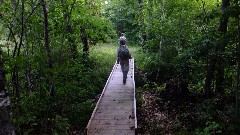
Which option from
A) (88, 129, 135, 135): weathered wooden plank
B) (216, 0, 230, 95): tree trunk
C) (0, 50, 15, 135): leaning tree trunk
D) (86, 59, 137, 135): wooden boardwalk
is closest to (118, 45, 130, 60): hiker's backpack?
(86, 59, 137, 135): wooden boardwalk

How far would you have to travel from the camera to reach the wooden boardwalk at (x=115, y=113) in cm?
762

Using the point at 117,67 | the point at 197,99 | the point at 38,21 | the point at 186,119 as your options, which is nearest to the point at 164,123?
the point at 186,119

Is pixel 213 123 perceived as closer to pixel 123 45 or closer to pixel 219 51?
pixel 219 51

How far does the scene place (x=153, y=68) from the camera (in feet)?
47.0

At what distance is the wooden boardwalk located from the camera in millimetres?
7625

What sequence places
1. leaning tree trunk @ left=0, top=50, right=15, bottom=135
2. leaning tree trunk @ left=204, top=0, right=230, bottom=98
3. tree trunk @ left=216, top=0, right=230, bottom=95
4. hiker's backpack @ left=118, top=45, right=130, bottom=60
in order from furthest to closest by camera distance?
hiker's backpack @ left=118, top=45, right=130, bottom=60 → leaning tree trunk @ left=204, top=0, right=230, bottom=98 → tree trunk @ left=216, top=0, right=230, bottom=95 → leaning tree trunk @ left=0, top=50, right=15, bottom=135

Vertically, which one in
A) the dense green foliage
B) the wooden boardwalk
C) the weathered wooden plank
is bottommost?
the weathered wooden plank

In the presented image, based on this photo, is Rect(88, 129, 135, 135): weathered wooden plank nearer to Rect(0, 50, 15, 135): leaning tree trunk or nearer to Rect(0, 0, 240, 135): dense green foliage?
Rect(0, 0, 240, 135): dense green foliage

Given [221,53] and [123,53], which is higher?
[221,53]

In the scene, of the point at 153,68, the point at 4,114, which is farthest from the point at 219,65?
the point at 153,68

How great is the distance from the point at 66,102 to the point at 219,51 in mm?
5797

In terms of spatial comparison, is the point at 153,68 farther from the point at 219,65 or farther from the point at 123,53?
the point at 219,65

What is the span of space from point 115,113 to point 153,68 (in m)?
5.92

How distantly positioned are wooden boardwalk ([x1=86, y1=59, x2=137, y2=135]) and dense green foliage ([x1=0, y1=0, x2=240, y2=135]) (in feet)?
1.83
